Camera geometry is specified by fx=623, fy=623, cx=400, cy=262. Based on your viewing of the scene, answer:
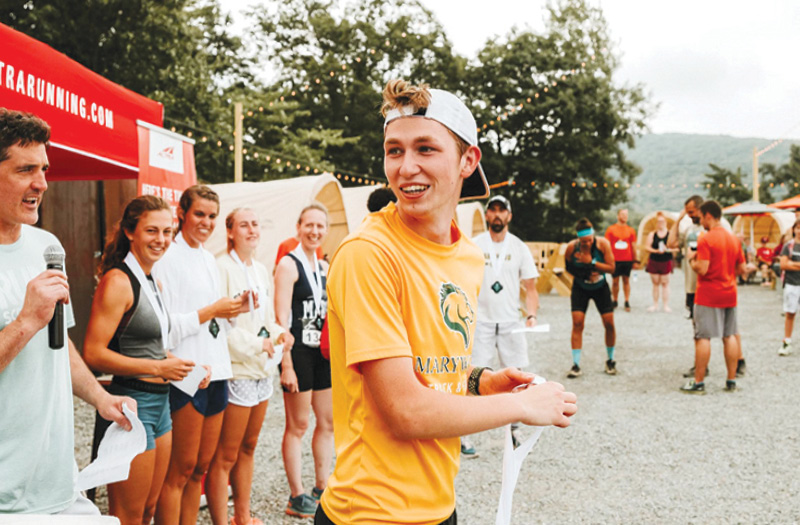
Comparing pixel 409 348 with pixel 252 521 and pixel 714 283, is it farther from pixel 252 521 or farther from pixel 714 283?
pixel 714 283

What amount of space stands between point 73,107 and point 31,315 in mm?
2527

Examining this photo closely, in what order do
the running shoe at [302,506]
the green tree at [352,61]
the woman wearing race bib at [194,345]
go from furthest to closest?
the green tree at [352,61]
the running shoe at [302,506]
the woman wearing race bib at [194,345]

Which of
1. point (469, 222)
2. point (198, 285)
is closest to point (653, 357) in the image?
point (469, 222)

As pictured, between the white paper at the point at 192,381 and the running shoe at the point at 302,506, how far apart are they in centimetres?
145

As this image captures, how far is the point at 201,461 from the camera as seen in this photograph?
11.0ft

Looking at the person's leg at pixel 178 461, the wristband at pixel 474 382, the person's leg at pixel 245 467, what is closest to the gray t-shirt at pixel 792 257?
the person's leg at pixel 245 467

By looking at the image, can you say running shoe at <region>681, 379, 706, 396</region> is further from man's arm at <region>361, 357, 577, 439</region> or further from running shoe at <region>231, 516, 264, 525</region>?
man's arm at <region>361, 357, 577, 439</region>

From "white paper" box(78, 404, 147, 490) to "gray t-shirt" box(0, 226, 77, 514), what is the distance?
10 cm

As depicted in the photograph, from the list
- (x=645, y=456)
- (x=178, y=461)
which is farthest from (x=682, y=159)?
(x=178, y=461)

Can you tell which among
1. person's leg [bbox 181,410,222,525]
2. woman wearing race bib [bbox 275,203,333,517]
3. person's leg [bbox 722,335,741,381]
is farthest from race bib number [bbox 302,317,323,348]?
person's leg [bbox 722,335,741,381]

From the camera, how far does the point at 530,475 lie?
4875 mm

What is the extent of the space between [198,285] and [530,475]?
120 inches

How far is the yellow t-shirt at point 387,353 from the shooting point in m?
1.31

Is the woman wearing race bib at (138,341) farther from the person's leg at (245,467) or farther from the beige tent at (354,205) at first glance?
the beige tent at (354,205)
